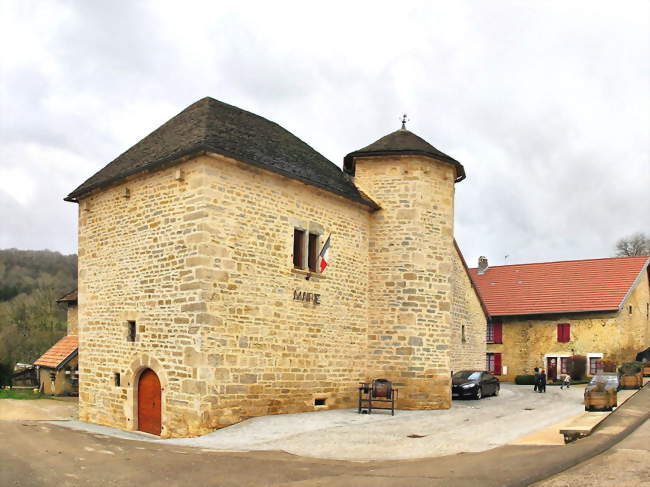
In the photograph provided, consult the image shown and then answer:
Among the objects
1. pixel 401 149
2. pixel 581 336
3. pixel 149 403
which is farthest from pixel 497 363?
pixel 149 403

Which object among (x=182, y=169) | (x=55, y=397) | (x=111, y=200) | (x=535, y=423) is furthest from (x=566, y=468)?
(x=55, y=397)

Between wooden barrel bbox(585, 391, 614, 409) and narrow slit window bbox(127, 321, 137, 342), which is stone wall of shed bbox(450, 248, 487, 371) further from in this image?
narrow slit window bbox(127, 321, 137, 342)

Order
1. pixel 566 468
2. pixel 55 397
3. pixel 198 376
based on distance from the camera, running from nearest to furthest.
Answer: pixel 566 468 → pixel 198 376 → pixel 55 397

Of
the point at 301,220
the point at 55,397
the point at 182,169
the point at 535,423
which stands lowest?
the point at 55,397

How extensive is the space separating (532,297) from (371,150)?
57.8 feet

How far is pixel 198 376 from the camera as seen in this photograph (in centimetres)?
1288

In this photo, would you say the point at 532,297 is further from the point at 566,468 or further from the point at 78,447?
the point at 78,447

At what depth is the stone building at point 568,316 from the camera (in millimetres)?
28797

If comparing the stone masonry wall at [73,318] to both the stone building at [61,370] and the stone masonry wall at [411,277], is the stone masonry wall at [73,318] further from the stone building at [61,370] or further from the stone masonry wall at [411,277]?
the stone masonry wall at [411,277]

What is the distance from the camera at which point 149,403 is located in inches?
562

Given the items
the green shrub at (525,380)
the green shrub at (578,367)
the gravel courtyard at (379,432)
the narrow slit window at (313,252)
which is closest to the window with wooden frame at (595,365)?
the green shrub at (578,367)

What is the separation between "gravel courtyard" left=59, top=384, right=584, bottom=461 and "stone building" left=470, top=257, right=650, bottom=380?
12985 mm

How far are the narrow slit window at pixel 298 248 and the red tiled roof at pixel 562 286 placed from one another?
1541cm

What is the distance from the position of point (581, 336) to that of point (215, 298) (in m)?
21.7
